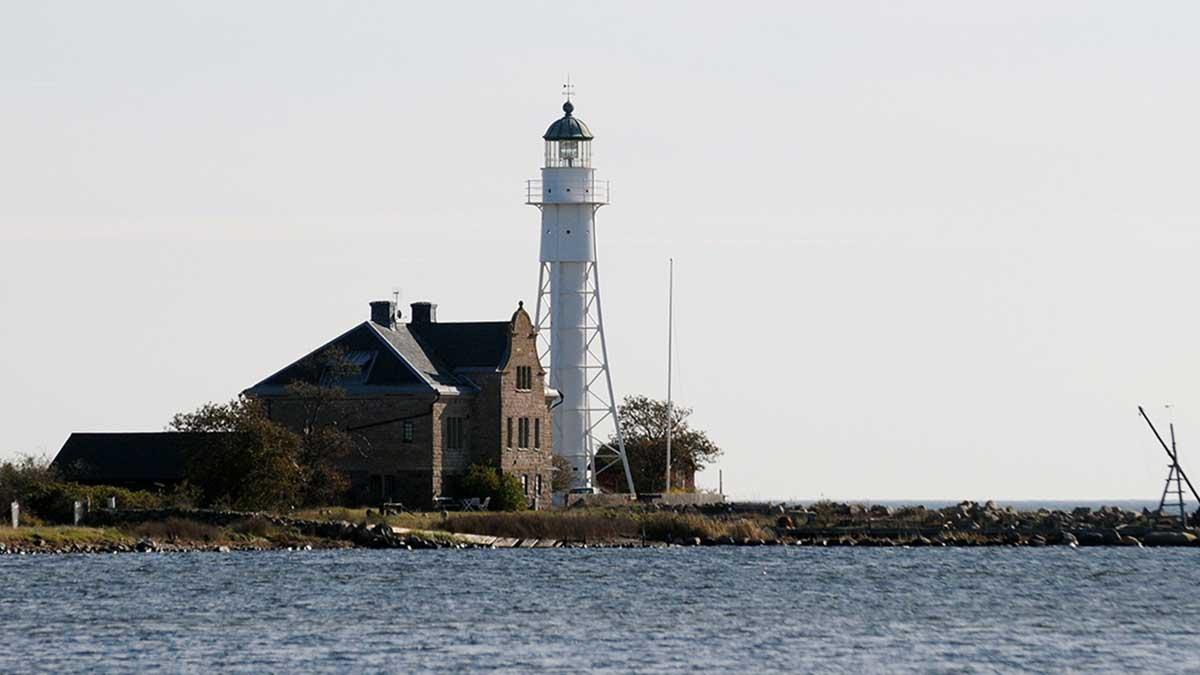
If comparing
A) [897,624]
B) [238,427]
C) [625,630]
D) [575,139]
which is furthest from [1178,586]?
[575,139]

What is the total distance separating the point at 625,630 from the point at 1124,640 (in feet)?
27.0

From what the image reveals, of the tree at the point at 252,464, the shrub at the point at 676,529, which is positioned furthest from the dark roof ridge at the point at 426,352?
the shrub at the point at 676,529

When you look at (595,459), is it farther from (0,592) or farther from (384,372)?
(0,592)

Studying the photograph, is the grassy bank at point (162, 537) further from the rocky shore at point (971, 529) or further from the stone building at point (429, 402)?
the rocky shore at point (971, 529)

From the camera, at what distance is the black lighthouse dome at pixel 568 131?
271ft

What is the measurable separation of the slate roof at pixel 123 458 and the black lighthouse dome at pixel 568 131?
715 inches

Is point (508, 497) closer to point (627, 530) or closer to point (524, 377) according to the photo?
point (524, 377)

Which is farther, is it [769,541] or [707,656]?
[769,541]

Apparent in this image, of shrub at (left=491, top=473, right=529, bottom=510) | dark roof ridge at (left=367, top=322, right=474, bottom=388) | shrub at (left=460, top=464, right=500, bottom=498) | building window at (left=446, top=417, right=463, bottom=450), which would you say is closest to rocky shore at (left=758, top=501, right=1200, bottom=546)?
shrub at (left=491, top=473, right=529, bottom=510)

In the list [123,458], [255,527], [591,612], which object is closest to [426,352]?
[123,458]

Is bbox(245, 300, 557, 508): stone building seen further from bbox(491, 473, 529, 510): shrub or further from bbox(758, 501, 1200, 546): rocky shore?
bbox(758, 501, 1200, 546): rocky shore

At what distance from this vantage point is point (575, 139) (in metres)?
82.8

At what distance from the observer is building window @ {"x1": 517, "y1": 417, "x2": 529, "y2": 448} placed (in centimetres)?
7825

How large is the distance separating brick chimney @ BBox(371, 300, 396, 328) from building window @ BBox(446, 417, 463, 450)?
4.24 meters
